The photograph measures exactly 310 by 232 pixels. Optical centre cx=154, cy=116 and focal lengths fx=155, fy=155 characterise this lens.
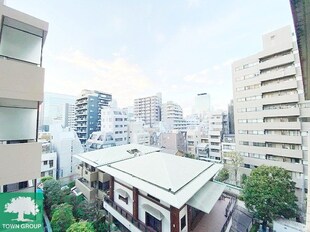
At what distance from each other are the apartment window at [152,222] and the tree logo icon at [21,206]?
688cm

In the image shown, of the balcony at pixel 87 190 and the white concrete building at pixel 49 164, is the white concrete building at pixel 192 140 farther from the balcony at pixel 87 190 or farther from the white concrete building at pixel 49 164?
the white concrete building at pixel 49 164

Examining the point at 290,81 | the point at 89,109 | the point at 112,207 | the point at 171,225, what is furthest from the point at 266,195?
the point at 89,109

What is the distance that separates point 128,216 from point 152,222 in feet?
5.91

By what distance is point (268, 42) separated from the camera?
20.8 metres

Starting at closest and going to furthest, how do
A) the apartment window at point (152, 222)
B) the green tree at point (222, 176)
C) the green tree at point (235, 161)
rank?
the apartment window at point (152, 222) → the green tree at point (235, 161) → the green tree at point (222, 176)

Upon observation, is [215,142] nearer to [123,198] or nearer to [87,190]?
[123,198]

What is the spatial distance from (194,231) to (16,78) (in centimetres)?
1078

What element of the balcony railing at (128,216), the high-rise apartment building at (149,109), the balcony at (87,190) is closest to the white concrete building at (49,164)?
the balcony at (87,190)

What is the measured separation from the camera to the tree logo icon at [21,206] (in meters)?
3.70

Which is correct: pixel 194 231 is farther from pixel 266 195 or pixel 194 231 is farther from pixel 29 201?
pixel 29 201

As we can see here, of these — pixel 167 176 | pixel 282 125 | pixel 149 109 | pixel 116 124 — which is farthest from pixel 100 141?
pixel 149 109

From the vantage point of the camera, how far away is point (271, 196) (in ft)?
38.5

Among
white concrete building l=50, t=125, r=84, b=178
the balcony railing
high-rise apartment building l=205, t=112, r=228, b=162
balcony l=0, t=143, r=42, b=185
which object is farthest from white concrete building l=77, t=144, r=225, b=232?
high-rise apartment building l=205, t=112, r=228, b=162
